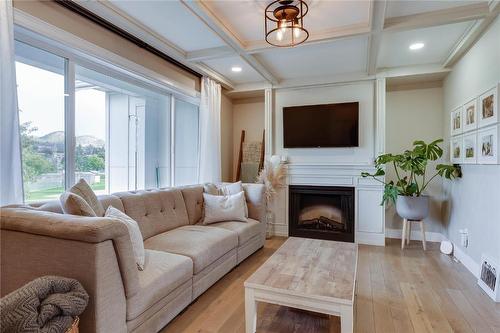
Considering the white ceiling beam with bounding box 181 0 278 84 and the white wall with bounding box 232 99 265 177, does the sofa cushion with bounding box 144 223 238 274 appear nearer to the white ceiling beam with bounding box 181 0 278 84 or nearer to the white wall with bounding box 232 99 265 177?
the white ceiling beam with bounding box 181 0 278 84

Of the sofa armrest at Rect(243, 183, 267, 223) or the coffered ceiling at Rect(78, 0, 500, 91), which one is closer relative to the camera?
the coffered ceiling at Rect(78, 0, 500, 91)

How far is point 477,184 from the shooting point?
289 centimetres

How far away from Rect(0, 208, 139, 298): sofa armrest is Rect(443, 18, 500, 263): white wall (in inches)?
115

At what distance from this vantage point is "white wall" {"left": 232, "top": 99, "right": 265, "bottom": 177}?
16.4 feet

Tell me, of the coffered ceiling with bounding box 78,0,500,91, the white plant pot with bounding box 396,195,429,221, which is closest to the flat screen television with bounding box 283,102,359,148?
the coffered ceiling with bounding box 78,0,500,91

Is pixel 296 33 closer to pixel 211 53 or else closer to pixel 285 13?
pixel 285 13

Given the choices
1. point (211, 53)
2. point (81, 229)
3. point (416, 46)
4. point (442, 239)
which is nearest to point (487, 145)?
point (416, 46)

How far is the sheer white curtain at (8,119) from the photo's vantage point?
1.83 metres

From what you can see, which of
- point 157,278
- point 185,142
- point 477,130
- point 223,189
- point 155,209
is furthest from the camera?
point 185,142

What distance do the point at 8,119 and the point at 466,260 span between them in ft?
14.4

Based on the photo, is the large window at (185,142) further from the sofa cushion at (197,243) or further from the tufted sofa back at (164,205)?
the sofa cushion at (197,243)

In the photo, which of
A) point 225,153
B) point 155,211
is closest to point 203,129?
point 225,153

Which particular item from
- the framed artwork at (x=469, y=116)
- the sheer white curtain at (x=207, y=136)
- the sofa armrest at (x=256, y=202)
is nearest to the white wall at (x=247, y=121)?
the sheer white curtain at (x=207, y=136)

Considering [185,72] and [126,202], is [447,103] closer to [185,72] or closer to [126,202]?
[185,72]
